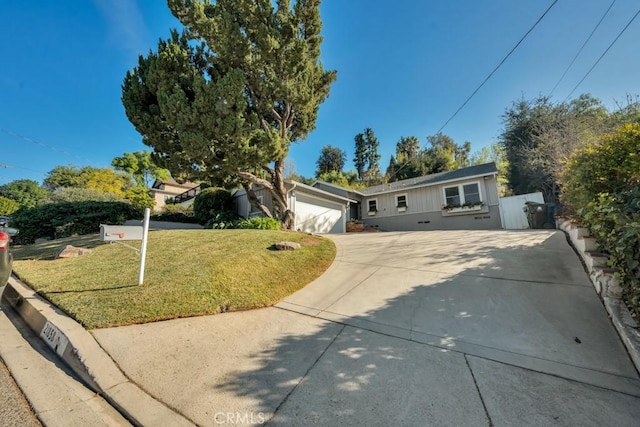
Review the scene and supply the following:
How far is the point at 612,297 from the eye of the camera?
290 cm

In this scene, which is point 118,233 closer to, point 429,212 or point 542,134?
point 429,212

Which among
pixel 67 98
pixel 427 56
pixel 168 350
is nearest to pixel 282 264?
pixel 168 350

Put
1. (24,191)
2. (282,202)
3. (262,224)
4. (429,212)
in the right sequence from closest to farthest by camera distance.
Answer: (262,224)
(282,202)
(429,212)
(24,191)

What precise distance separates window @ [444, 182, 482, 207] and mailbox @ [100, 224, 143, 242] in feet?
50.5

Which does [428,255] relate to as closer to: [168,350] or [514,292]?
[514,292]

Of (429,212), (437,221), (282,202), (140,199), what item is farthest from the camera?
(140,199)

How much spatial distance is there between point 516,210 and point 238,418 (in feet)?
51.1

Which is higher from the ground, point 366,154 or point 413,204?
point 366,154

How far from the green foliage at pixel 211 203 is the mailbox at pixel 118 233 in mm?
12469

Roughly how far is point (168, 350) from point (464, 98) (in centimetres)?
1143

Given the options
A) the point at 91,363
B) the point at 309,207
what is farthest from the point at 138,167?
the point at 91,363

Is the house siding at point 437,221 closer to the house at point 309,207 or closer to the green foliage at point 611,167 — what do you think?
the house at point 309,207

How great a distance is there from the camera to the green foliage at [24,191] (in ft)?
98.8

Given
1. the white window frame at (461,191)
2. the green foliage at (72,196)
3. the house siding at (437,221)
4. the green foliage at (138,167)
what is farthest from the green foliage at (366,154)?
the green foliage at (72,196)
